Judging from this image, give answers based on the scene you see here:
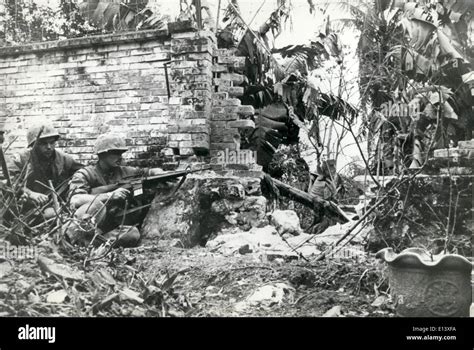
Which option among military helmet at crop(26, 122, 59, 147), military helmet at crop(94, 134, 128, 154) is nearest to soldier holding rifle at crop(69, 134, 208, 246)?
military helmet at crop(94, 134, 128, 154)

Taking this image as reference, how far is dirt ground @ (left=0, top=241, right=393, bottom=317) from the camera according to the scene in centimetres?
344

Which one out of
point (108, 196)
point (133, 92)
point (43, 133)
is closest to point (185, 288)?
point (108, 196)

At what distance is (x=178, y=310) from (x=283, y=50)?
20.6ft

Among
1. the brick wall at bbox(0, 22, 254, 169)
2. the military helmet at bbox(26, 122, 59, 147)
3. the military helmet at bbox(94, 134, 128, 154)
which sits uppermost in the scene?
the brick wall at bbox(0, 22, 254, 169)

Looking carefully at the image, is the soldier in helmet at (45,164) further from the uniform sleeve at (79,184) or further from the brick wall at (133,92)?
the brick wall at (133,92)

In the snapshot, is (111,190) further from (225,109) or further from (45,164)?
(225,109)

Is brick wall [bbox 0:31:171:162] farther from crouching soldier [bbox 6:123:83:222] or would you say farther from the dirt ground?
the dirt ground

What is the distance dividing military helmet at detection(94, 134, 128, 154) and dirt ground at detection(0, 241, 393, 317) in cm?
159

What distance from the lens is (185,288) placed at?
3.84 m

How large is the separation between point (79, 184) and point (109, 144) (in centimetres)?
61

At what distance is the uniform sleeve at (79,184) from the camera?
199 inches

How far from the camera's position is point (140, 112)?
5.95 m
